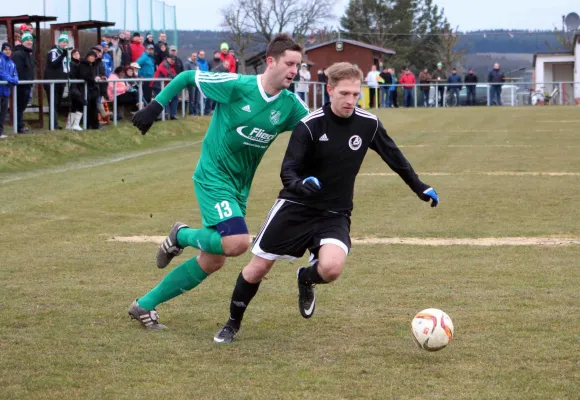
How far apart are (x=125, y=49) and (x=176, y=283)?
16368 millimetres

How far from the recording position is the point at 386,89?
3916cm

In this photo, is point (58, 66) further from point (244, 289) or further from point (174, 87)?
point (244, 289)

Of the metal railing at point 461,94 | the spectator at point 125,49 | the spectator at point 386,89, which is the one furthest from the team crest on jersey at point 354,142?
the spectator at point 386,89

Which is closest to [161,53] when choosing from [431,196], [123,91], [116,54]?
[116,54]

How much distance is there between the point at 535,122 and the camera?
95.2 feet

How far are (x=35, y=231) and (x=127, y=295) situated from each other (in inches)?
133

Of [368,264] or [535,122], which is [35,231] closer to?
[368,264]

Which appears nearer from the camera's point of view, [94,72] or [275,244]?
[275,244]

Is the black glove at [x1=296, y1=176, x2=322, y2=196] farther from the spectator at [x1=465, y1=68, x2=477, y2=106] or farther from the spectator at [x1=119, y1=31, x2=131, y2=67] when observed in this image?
the spectator at [x1=465, y1=68, x2=477, y2=106]

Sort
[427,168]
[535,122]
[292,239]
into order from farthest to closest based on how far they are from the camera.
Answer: [535,122]
[427,168]
[292,239]

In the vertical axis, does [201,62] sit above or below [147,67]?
above

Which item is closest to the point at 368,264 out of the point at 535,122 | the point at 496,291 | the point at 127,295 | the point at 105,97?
the point at 496,291

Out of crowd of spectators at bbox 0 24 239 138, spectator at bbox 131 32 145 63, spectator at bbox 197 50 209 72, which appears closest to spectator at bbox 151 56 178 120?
crowd of spectators at bbox 0 24 239 138

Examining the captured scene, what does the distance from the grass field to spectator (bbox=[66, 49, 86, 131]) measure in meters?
4.41
